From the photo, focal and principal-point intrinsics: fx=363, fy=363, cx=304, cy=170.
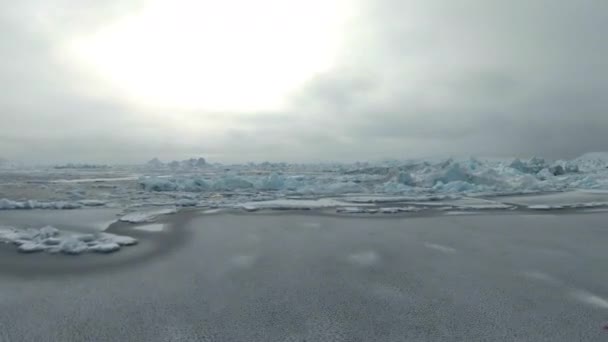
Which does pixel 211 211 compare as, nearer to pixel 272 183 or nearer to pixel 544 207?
pixel 272 183

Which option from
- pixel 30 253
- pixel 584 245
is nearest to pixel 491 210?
pixel 584 245

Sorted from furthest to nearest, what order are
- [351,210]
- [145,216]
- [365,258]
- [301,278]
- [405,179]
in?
[405,179] < [351,210] < [145,216] < [365,258] < [301,278]

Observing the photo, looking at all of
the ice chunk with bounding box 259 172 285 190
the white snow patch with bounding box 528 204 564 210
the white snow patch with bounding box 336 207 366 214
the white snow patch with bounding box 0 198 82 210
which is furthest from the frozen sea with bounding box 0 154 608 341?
the ice chunk with bounding box 259 172 285 190

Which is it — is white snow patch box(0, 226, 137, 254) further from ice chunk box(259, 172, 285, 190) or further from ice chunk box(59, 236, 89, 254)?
ice chunk box(259, 172, 285, 190)

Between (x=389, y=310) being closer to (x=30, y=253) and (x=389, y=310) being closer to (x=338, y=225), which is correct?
(x=338, y=225)

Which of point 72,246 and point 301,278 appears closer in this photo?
point 301,278

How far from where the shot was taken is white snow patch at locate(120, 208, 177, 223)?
8.35 meters

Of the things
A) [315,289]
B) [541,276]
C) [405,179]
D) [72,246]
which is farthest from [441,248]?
[405,179]

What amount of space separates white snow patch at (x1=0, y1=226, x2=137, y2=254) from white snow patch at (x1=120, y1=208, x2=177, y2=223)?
5.03 ft

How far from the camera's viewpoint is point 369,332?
299 centimetres

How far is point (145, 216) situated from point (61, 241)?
9.46 ft

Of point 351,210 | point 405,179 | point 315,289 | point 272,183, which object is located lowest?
point 315,289

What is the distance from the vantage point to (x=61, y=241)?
19.7ft

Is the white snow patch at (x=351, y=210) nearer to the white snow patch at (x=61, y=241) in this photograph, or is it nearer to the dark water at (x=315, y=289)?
the dark water at (x=315, y=289)
